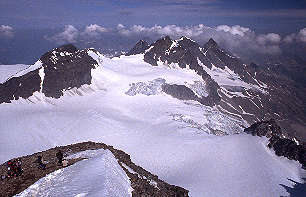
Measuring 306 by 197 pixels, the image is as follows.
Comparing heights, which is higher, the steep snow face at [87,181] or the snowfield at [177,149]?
the steep snow face at [87,181]

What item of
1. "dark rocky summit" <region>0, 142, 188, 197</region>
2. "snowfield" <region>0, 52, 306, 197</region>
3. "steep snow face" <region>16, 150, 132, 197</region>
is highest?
"steep snow face" <region>16, 150, 132, 197</region>

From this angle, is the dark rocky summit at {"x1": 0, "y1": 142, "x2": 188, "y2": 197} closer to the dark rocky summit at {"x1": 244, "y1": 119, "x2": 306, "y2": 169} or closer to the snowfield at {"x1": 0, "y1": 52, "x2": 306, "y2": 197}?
the snowfield at {"x1": 0, "y1": 52, "x2": 306, "y2": 197}

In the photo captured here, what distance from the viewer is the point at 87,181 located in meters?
32.9

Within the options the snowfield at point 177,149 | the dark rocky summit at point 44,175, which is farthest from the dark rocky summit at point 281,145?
the dark rocky summit at point 44,175

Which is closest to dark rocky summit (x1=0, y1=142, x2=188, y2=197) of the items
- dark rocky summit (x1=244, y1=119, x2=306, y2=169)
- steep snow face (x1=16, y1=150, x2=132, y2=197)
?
steep snow face (x1=16, y1=150, x2=132, y2=197)

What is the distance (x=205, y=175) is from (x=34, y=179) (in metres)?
97.7

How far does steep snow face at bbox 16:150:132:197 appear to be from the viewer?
31078 millimetres

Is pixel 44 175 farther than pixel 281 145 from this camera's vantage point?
No

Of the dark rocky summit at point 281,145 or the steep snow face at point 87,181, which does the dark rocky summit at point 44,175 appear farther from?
the dark rocky summit at point 281,145

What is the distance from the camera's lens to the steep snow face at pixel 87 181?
31.1 meters

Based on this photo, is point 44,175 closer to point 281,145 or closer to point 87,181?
point 87,181

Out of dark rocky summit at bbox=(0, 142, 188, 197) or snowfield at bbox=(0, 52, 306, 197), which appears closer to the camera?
dark rocky summit at bbox=(0, 142, 188, 197)

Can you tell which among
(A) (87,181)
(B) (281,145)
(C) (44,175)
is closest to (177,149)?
(B) (281,145)

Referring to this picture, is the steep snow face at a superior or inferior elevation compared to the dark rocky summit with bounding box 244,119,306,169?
superior
